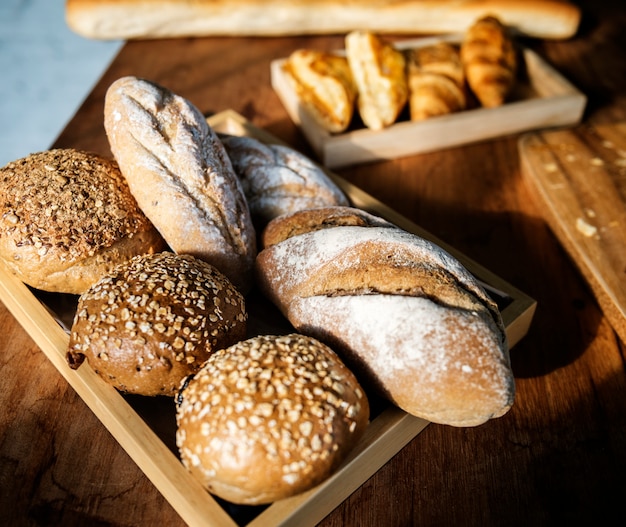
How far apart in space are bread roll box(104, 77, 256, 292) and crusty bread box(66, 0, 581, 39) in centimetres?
119

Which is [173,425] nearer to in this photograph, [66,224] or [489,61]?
[66,224]

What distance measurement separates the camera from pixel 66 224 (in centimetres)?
119

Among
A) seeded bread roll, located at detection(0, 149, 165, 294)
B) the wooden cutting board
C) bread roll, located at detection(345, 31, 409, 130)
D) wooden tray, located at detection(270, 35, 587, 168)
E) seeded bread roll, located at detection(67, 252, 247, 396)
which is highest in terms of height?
seeded bread roll, located at detection(0, 149, 165, 294)

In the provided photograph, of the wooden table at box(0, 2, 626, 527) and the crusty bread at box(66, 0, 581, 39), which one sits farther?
the crusty bread at box(66, 0, 581, 39)

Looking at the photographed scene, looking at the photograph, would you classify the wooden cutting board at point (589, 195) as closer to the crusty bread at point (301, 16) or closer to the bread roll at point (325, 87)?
the bread roll at point (325, 87)

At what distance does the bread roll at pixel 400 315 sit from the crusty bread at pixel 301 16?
152 cm

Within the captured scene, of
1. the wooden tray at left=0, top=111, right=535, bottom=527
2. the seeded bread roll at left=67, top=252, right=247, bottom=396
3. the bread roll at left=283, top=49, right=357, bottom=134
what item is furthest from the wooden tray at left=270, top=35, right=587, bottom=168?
the seeded bread roll at left=67, top=252, right=247, bottom=396

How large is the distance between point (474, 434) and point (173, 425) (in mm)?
592

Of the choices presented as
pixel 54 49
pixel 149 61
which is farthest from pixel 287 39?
pixel 54 49

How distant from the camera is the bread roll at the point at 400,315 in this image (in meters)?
0.95

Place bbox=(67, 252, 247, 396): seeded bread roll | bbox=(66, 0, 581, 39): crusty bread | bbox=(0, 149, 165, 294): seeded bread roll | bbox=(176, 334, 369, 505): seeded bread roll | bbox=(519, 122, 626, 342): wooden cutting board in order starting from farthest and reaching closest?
1. bbox=(66, 0, 581, 39): crusty bread
2. bbox=(519, 122, 626, 342): wooden cutting board
3. bbox=(0, 149, 165, 294): seeded bread roll
4. bbox=(67, 252, 247, 396): seeded bread roll
5. bbox=(176, 334, 369, 505): seeded bread roll

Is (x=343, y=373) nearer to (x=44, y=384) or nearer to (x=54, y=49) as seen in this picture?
(x=44, y=384)

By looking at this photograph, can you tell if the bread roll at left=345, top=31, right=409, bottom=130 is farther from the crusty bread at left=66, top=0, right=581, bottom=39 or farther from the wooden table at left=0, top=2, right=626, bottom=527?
the crusty bread at left=66, top=0, right=581, bottom=39

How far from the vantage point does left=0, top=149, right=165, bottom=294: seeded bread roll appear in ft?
3.88
